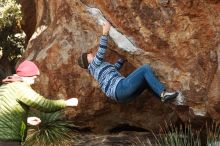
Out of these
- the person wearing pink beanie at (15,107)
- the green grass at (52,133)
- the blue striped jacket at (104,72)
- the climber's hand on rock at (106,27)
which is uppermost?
the climber's hand on rock at (106,27)

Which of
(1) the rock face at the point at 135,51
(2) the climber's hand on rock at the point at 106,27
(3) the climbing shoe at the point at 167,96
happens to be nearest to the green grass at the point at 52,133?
(1) the rock face at the point at 135,51

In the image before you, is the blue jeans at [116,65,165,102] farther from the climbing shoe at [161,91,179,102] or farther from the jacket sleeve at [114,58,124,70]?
the jacket sleeve at [114,58,124,70]

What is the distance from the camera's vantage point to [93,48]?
962 centimetres

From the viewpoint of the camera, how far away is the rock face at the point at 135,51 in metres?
7.62

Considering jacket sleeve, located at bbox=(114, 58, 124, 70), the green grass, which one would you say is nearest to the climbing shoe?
jacket sleeve, located at bbox=(114, 58, 124, 70)

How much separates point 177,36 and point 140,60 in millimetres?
909

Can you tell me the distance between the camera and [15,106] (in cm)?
625

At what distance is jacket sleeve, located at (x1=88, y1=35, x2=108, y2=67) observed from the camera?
793cm

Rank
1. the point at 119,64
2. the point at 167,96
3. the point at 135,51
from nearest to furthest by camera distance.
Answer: the point at 167,96
the point at 135,51
the point at 119,64

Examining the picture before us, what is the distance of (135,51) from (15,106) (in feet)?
9.46

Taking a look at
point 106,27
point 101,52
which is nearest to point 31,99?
point 101,52

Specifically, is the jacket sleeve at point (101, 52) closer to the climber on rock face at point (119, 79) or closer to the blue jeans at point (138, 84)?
the climber on rock face at point (119, 79)

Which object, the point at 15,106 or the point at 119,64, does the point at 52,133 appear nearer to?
the point at 119,64

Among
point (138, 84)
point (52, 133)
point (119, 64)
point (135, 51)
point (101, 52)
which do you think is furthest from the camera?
point (52, 133)
